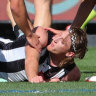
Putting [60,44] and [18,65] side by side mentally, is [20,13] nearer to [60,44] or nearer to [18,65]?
[60,44]

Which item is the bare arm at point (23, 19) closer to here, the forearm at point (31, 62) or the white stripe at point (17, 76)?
the forearm at point (31, 62)

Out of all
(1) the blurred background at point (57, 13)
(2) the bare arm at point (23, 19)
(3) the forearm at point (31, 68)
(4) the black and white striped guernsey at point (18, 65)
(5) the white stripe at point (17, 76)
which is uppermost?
(2) the bare arm at point (23, 19)

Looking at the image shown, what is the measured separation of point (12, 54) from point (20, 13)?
517 mm

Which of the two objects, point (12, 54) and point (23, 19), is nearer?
point (23, 19)

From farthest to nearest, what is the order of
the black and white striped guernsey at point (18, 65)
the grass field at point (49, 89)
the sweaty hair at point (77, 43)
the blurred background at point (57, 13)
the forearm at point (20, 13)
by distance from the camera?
1. the blurred background at point (57, 13)
2. the black and white striped guernsey at point (18, 65)
3. the sweaty hair at point (77, 43)
4. the forearm at point (20, 13)
5. the grass field at point (49, 89)

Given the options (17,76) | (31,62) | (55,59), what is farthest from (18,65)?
(55,59)

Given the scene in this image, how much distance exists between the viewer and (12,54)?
5.33m

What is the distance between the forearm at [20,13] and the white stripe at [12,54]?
1.03 feet

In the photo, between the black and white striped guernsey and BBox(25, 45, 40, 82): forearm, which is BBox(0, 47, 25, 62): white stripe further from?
BBox(25, 45, 40, 82): forearm

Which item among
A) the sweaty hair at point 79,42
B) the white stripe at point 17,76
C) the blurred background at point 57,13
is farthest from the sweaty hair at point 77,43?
the blurred background at point 57,13

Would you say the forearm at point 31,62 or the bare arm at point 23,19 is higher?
the bare arm at point 23,19

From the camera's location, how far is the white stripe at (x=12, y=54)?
5.28 m

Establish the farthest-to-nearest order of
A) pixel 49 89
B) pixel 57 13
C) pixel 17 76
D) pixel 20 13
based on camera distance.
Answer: pixel 57 13 → pixel 17 76 → pixel 20 13 → pixel 49 89

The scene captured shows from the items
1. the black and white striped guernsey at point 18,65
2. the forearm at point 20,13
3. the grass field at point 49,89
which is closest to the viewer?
the grass field at point 49,89
